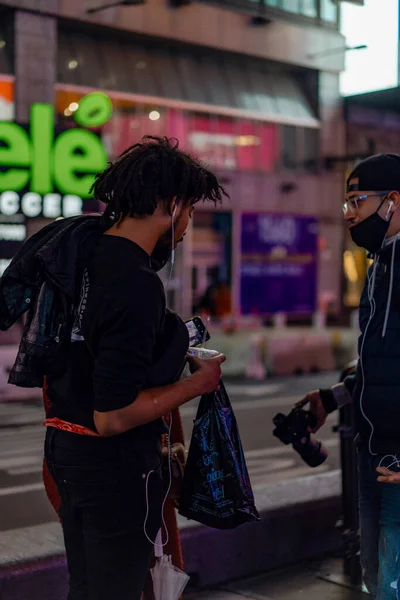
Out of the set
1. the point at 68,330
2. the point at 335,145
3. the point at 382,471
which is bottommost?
the point at 382,471

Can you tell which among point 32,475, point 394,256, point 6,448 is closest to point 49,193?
point 6,448

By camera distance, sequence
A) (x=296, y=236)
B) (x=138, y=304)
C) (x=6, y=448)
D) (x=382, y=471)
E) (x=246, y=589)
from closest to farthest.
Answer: (x=138, y=304), (x=382, y=471), (x=246, y=589), (x=6, y=448), (x=296, y=236)

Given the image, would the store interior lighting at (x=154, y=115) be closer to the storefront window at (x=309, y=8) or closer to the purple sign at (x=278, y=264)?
the purple sign at (x=278, y=264)

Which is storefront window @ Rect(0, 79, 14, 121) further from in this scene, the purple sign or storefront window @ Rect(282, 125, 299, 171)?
storefront window @ Rect(282, 125, 299, 171)

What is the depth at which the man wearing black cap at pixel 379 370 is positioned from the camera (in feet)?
11.0

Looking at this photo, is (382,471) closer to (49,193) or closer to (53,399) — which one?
(53,399)

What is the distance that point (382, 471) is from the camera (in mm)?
3311

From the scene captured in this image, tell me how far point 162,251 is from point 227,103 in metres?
21.2

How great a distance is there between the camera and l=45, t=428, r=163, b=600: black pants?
254cm

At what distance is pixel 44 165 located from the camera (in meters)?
17.0

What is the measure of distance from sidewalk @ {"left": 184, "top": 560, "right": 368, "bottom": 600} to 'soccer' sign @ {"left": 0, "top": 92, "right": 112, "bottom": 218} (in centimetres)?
1269

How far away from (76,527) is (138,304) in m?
0.72

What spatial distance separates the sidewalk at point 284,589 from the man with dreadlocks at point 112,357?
6.58ft

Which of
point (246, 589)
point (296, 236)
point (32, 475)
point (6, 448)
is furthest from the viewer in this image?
point (296, 236)
